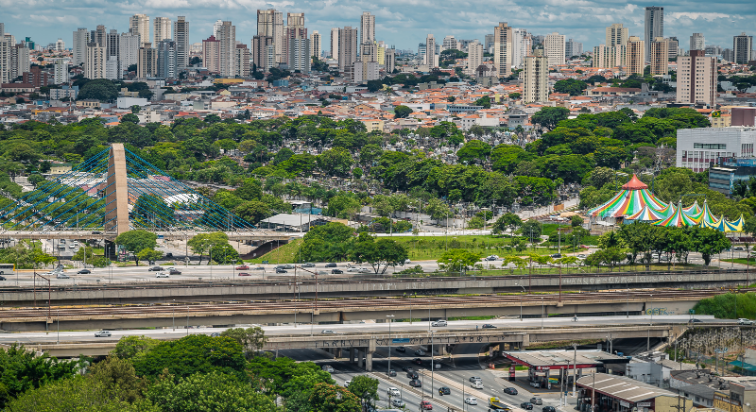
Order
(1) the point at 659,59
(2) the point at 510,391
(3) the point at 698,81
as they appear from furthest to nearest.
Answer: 1. (1) the point at 659,59
2. (3) the point at 698,81
3. (2) the point at 510,391

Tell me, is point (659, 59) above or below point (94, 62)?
above

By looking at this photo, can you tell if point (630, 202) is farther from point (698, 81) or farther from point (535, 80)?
point (535, 80)

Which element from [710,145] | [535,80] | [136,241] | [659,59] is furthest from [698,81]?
[136,241]

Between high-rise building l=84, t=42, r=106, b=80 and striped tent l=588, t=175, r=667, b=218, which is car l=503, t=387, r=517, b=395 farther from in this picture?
high-rise building l=84, t=42, r=106, b=80

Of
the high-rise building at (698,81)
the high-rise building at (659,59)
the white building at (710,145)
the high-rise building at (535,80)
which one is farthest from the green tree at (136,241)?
the high-rise building at (659,59)

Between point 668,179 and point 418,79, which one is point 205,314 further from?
point 418,79

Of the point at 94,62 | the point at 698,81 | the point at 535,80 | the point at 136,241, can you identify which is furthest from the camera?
the point at 94,62

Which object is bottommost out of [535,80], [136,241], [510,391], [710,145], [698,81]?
[510,391]
